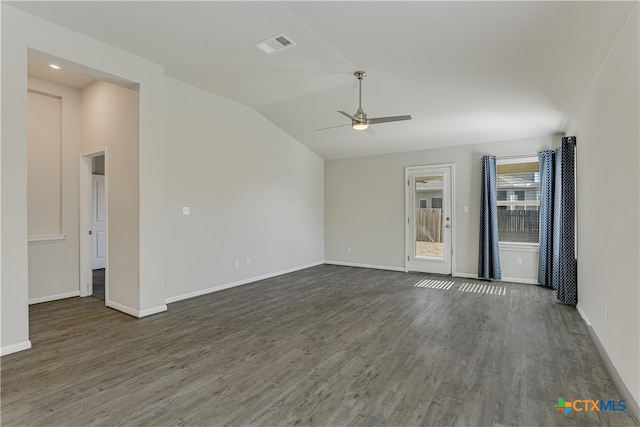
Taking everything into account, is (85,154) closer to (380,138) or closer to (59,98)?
(59,98)

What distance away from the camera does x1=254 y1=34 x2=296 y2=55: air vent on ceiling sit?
3.51 metres

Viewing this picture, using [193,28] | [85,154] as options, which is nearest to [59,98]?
[85,154]

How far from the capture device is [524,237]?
597 cm

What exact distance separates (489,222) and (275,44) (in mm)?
4754

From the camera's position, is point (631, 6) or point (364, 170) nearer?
point (631, 6)

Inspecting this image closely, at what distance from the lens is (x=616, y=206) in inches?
104

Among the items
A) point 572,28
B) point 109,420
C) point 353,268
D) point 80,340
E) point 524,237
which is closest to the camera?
point 109,420

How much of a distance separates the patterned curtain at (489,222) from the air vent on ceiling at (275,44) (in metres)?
4.26

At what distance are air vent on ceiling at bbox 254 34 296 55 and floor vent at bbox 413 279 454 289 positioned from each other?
4.31m

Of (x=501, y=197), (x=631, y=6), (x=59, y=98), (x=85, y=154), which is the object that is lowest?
(x=501, y=197)

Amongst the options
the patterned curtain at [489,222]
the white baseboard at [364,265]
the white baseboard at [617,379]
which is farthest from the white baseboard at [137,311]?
the patterned curtain at [489,222]

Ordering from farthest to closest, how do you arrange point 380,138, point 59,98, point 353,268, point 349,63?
point 353,268
point 380,138
point 59,98
point 349,63

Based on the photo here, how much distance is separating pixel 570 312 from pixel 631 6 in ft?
11.6

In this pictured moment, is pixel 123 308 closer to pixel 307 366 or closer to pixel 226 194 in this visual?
pixel 226 194
